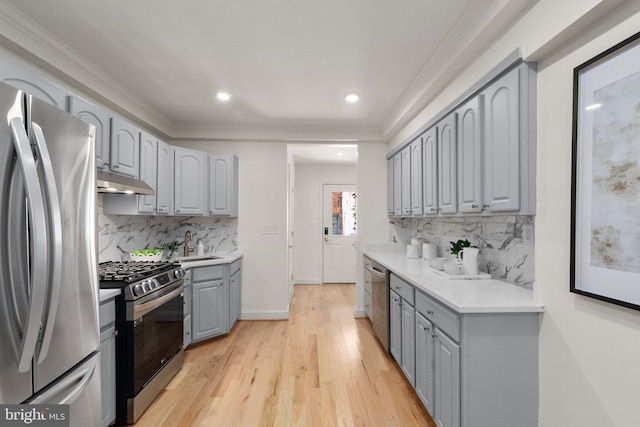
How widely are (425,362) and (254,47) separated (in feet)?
8.49

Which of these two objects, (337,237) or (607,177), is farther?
(337,237)

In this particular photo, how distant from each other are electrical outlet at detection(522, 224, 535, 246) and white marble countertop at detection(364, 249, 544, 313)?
29 cm

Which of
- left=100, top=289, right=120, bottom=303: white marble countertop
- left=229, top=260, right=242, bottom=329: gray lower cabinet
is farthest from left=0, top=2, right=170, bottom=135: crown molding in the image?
left=229, top=260, right=242, bottom=329: gray lower cabinet

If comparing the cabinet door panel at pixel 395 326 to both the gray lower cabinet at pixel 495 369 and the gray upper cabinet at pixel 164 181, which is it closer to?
the gray lower cabinet at pixel 495 369

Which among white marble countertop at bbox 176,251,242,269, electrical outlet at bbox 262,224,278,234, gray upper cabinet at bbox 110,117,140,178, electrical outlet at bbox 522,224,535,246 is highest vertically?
gray upper cabinet at bbox 110,117,140,178

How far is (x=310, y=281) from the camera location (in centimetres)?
637

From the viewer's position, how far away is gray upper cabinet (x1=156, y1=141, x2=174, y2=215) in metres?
3.31

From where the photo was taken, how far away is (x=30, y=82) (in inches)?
66.7

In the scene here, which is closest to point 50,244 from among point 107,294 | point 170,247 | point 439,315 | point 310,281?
point 107,294

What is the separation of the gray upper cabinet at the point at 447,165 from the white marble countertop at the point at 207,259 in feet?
8.08

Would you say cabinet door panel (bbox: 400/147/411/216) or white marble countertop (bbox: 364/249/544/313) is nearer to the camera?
white marble countertop (bbox: 364/249/544/313)

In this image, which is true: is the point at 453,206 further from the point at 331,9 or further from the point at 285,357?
the point at 285,357

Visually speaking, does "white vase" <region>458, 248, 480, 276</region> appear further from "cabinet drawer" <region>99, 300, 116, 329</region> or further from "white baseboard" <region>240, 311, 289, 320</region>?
"white baseboard" <region>240, 311, 289, 320</region>

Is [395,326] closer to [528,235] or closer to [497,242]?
[497,242]
